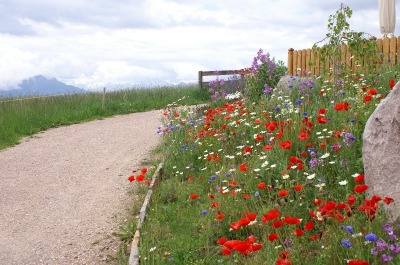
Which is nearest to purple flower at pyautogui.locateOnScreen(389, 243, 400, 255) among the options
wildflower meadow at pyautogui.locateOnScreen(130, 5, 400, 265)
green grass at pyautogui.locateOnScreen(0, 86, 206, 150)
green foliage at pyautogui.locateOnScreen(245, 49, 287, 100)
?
wildflower meadow at pyautogui.locateOnScreen(130, 5, 400, 265)

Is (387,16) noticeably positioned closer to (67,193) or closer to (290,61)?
(290,61)

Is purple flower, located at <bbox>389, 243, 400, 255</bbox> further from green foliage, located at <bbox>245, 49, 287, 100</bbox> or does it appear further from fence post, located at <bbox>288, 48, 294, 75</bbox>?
fence post, located at <bbox>288, 48, 294, 75</bbox>

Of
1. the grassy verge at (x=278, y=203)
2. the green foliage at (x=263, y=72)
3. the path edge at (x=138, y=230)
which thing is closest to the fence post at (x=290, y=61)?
the green foliage at (x=263, y=72)

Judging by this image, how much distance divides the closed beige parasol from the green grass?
6.26m

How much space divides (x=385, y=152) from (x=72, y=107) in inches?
622

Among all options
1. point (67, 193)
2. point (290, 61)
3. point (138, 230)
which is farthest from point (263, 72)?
point (138, 230)

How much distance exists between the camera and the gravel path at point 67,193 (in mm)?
6375

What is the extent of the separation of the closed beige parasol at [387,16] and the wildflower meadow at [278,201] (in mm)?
4759

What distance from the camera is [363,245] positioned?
3.85m

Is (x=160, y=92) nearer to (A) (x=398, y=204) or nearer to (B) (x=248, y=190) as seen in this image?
(B) (x=248, y=190)

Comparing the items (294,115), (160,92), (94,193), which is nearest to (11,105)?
(160,92)

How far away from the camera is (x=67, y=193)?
28.5 ft

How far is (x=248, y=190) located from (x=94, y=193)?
3.51 m

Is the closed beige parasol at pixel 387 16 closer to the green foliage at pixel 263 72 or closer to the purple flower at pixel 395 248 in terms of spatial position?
the green foliage at pixel 263 72
